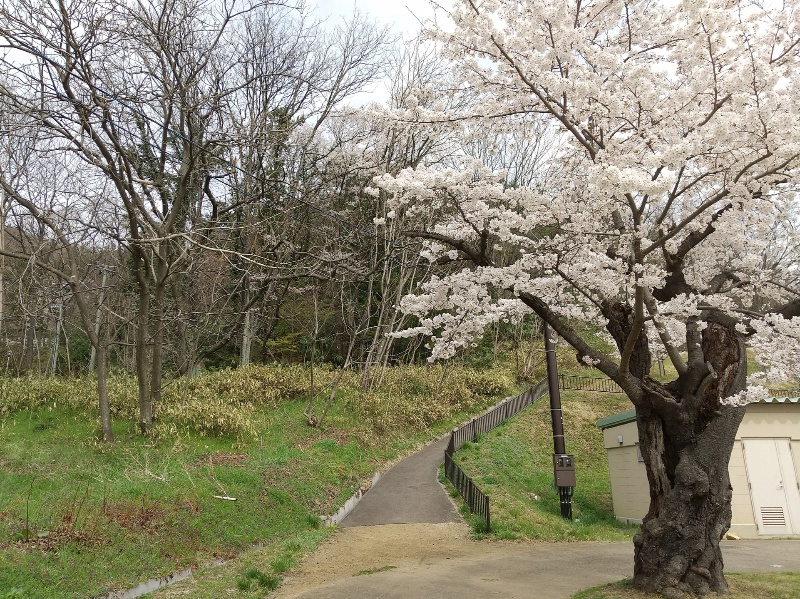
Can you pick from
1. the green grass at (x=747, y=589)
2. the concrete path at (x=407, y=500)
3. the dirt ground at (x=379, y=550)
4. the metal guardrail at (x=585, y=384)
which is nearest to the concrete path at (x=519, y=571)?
the dirt ground at (x=379, y=550)

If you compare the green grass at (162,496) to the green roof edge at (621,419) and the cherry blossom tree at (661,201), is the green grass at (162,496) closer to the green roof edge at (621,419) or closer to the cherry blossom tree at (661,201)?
the cherry blossom tree at (661,201)

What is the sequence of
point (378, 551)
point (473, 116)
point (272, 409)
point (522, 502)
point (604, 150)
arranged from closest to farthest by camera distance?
1. point (604, 150)
2. point (473, 116)
3. point (378, 551)
4. point (522, 502)
5. point (272, 409)

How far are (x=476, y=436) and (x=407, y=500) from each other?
5541 millimetres

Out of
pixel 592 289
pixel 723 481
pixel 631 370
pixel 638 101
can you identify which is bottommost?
pixel 723 481

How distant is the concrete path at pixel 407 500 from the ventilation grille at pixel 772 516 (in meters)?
5.88

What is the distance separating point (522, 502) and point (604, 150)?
8.95 meters

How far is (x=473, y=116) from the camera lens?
23.6 ft

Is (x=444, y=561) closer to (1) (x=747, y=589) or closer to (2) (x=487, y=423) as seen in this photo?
(1) (x=747, y=589)

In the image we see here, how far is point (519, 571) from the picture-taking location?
25.7 feet

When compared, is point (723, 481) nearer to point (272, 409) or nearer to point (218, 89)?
point (218, 89)

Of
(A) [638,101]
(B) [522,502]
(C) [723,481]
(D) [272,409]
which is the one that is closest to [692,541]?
(C) [723,481]

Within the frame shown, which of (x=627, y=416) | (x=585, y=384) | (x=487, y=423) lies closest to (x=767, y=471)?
(x=627, y=416)

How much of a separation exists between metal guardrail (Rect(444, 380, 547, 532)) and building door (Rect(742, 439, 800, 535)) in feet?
17.4

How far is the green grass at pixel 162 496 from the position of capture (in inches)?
259
